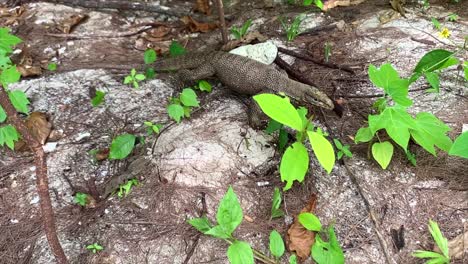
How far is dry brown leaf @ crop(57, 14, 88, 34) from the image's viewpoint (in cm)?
480

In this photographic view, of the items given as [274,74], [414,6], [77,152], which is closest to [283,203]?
[274,74]

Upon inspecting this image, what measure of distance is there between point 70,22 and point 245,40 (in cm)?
212

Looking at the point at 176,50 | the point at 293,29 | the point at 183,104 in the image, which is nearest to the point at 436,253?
the point at 183,104

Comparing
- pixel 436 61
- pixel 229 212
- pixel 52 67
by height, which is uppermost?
pixel 436 61

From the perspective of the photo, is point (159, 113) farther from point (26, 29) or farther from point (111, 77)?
point (26, 29)

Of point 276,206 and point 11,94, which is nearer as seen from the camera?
point 276,206

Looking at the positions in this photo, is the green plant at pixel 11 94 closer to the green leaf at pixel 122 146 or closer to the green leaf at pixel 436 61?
the green leaf at pixel 122 146

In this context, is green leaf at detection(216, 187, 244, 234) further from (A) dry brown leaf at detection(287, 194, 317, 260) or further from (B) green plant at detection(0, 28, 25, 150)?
(B) green plant at detection(0, 28, 25, 150)

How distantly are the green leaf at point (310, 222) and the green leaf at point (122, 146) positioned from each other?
139 cm

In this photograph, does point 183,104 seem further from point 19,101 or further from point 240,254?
point 240,254

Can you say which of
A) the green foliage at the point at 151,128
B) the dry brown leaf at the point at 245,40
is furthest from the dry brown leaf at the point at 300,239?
the dry brown leaf at the point at 245,40

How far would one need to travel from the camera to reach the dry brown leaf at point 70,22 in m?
4.80

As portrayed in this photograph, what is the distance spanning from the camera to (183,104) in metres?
3.47

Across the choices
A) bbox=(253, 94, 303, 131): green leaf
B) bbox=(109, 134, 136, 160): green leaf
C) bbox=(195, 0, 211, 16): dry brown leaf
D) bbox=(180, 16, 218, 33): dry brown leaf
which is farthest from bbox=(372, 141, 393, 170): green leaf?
bbox=(195, 0, 211, 16): dry brown leaf
